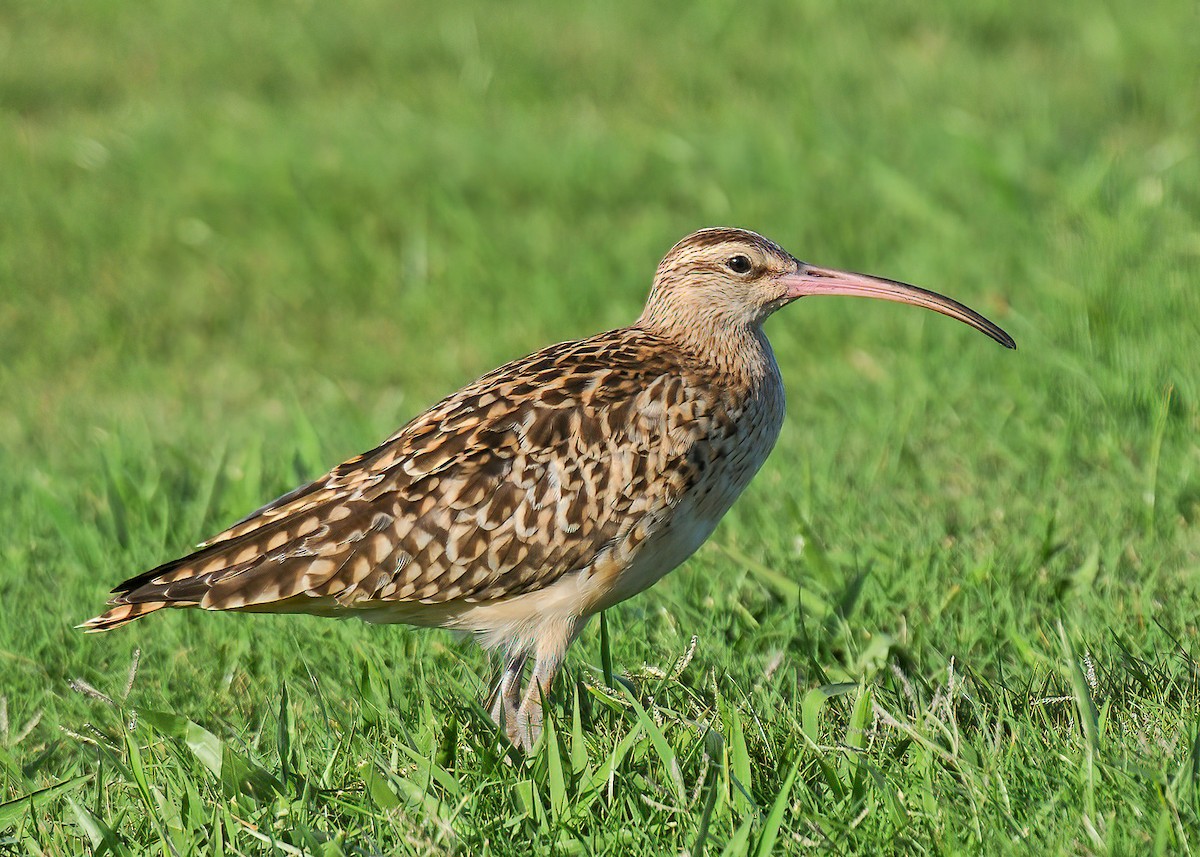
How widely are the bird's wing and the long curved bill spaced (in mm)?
671

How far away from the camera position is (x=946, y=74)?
439 inches

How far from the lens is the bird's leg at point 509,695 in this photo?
4.78 meters

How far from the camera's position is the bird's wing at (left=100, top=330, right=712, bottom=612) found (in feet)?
14.9

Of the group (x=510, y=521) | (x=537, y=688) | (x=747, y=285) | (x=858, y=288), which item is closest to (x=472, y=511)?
(x=510, y=521)

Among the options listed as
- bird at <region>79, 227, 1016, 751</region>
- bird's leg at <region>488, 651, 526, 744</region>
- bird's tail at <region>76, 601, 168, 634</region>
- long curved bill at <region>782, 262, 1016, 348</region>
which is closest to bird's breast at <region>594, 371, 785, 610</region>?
bird at <region>79, 227, 1016, 751</region>

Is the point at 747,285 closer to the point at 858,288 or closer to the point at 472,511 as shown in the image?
the point at 858,288

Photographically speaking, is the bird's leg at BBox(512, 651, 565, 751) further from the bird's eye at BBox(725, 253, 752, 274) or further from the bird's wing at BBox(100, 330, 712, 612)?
the bird's eye at BBox(725, 253, 752, 274)

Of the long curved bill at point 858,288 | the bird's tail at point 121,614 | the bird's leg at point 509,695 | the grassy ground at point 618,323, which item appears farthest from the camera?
the long curved bill at point 858,288

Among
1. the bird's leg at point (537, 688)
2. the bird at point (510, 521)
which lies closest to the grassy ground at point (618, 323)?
the bird's leg at point (537, 688)

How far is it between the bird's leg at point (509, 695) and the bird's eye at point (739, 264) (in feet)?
4.74

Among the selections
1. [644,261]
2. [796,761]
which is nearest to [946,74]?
[644,261]

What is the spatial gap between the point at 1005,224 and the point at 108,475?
17.5ft

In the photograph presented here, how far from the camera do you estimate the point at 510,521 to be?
4629mm

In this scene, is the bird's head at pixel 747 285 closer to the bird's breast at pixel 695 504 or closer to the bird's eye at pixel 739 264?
the bird's eye at pixel 739 264
